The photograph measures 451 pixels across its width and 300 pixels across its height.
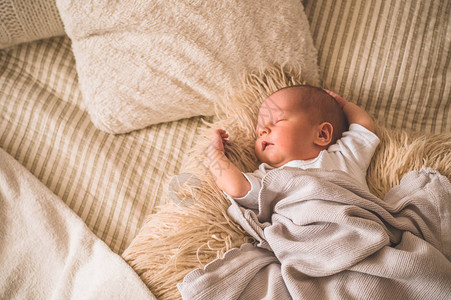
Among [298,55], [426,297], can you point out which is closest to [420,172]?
[426,297]

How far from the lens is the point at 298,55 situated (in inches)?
40.2

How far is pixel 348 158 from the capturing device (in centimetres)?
92

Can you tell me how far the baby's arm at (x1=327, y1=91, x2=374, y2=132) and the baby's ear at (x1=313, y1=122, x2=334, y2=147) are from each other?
0.34ft

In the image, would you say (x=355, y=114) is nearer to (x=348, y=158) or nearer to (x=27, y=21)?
(x=348, y=158)

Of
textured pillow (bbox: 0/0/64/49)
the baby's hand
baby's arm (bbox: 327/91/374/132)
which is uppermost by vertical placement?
textured pillow (bbox: 0/0/64/49)

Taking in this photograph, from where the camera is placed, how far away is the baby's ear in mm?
937

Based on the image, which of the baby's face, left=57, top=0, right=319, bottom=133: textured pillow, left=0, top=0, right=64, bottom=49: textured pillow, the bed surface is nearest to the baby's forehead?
the baby's face

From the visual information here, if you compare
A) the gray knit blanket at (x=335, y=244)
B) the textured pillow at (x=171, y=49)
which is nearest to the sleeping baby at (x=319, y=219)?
the gray knit blanket at (x=335, y=244)

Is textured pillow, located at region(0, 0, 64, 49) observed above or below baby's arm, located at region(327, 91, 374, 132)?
above

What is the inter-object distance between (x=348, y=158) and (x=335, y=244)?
0.28 metres

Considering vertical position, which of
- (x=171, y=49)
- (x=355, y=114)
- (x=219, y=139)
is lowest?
(x=219, y=139)

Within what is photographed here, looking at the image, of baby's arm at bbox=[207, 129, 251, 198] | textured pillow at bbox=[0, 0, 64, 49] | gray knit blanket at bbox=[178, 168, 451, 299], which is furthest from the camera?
textured pillow at bbox=[0, 0, 64, 49]

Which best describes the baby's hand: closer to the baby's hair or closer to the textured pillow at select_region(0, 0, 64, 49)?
the baby's hair

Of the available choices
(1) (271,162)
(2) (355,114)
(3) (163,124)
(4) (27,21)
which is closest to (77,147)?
(3) (163,124)
